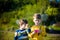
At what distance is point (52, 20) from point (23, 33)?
30 cm

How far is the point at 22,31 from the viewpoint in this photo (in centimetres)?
148

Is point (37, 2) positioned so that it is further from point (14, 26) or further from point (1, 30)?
point (1, 30)

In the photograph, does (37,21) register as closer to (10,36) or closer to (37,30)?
(37,30)

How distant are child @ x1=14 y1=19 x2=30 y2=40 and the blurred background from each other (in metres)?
0.03

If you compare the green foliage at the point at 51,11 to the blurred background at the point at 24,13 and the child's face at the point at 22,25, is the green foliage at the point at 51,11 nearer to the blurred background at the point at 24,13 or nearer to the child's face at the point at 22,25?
the blurred background at the point at 24,13

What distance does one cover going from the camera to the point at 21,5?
1506 millimetres

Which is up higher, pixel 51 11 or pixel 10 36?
pixel 51 11

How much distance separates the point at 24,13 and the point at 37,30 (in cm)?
21

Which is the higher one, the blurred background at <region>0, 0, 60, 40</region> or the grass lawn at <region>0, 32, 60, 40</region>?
the blurred background at <region>0, 0, 60, 40</region>

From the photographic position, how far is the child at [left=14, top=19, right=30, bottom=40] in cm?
148

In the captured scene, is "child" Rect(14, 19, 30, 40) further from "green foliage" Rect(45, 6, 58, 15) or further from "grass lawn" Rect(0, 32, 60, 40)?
"green foliage" Rect(45, 6, 58, 15)

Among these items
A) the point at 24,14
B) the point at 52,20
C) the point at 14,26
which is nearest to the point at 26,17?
the point at 24,14

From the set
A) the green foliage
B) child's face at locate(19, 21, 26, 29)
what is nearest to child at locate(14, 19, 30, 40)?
child's face at locate(19, 21, 26, 29)

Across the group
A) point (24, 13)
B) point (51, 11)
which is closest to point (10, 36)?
point (24, 13)
